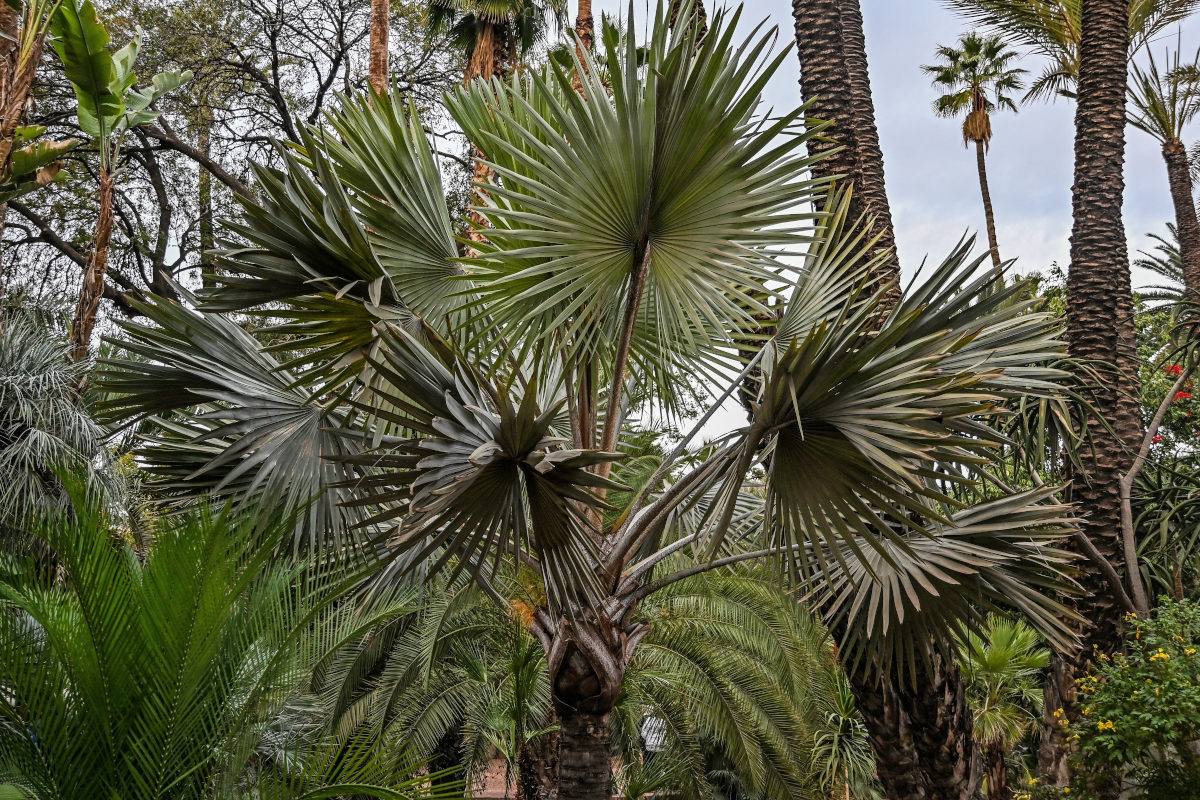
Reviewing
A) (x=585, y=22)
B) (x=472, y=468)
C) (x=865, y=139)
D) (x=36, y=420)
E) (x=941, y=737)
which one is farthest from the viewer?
(x=585, y=22)

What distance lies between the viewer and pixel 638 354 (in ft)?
18.4

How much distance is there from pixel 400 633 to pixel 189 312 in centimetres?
695

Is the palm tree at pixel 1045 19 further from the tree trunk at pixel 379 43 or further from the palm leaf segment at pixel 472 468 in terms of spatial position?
the palm leaf segment at pixel 472 468

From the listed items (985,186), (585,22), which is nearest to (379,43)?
(585,22)

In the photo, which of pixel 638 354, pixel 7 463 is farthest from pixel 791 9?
pixel 7 463

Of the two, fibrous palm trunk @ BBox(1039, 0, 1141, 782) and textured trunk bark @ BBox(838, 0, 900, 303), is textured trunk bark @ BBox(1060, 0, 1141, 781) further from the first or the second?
textured trunk bark @ BBox(838, 0, 900, 303)

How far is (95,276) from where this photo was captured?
7680mm

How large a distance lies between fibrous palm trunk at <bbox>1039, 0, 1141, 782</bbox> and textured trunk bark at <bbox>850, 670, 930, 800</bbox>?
2.49 meters

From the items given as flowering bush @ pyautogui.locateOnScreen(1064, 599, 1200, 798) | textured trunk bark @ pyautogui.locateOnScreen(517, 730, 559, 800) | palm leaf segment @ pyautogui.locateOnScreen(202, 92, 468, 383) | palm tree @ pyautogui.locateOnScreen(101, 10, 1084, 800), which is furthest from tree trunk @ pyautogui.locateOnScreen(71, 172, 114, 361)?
flowering bush @ pyautogui.locateOnScreen(1064, 599, 1200, 798)

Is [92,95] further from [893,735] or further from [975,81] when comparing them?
[975,81]

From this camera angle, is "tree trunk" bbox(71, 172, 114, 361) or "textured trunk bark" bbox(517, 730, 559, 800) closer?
"tree trunk" bbox(71, 172, 114, 361)

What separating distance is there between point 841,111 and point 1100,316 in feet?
10.8

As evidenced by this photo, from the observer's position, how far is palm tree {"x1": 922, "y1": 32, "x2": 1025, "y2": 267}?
22.9 metres

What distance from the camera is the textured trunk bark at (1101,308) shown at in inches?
285
